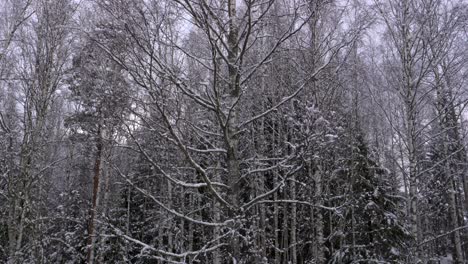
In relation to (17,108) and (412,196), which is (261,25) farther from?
(17,108)

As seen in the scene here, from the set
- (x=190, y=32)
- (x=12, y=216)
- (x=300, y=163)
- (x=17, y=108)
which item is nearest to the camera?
(x=300, y=163)

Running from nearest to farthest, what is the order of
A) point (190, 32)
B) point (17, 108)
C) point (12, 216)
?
1. point (190, 32)
2. point (12, 216)
3. point (17, 108)

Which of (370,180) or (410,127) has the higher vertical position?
(410,127)

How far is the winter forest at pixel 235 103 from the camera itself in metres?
3.52

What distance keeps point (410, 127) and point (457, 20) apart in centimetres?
264

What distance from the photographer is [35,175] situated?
7.84 m

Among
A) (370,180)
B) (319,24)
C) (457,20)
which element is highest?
(457,20)

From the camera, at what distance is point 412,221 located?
26.2 ft

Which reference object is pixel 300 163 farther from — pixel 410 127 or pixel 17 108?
pixel 17 108

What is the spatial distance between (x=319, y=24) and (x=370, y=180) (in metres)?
6.47

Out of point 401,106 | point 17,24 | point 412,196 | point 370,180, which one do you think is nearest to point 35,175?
point 17,24

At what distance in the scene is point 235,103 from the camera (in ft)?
11.9

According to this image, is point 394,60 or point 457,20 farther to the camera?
point 394,60

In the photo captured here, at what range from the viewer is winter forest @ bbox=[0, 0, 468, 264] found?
11.6 ft
